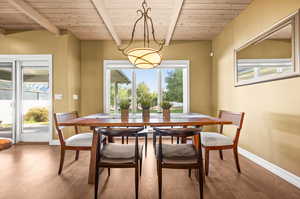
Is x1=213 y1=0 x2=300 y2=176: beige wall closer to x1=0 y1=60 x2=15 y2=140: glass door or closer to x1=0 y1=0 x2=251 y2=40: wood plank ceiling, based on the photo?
x1=0 y1=0 x2=251 y2=40: wood plank ceiling

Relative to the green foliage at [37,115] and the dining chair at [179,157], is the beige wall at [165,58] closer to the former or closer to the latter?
the green foliage at [37,115]

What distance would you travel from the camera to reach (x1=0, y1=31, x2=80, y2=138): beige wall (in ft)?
13.4

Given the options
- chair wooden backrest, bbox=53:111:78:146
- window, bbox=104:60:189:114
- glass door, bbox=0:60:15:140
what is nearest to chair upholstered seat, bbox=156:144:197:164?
chair wooden backrest, bbox=53:111:78:146

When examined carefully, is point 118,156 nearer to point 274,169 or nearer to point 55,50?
point 274,169

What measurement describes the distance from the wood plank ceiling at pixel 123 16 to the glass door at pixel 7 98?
0.86 meters

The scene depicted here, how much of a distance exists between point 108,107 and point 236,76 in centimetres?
309

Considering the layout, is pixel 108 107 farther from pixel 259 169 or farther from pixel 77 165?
pixel 259 169

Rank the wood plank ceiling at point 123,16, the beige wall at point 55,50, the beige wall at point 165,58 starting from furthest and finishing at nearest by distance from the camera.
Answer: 1. the beige wall at point 165,58
2. the beige wall at point 55,50
3. the wood plank ceiling at point 123,16

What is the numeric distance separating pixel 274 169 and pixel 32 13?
4.41m

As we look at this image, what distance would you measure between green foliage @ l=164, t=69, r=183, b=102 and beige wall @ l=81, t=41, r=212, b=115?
0.29 m

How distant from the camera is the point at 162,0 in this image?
2.91 meters

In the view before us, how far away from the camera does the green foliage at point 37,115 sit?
4.25 meters

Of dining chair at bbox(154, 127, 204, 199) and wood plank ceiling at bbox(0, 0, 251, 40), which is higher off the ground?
wood plank ceiling at bbox(0, 0, 251, 40)

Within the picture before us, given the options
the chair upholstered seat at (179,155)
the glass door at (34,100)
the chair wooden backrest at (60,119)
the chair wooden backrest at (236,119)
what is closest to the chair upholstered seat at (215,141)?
the chair wooden backrest at (236,119)
